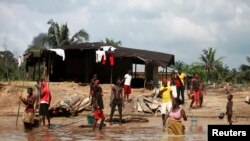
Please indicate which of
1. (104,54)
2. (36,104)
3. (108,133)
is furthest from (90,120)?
(104,54)

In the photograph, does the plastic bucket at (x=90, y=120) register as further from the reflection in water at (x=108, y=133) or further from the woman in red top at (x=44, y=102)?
the woman in red top at (x=44, y=102)

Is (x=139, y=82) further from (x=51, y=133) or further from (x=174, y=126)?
(x=174, y=126)

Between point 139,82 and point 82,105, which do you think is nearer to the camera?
point 82,105

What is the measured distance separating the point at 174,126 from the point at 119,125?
6.21 metres

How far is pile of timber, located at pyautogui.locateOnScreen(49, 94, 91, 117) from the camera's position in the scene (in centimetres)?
2137

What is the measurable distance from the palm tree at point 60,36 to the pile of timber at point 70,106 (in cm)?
2364

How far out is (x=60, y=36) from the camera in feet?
152

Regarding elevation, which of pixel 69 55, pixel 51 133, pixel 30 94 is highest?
pixel 69 55

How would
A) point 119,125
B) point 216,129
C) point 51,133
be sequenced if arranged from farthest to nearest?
point 119,125
point 51,133
point 216,129

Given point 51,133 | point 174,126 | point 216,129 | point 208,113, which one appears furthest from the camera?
point 208,113

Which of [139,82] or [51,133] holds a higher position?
[139,82]

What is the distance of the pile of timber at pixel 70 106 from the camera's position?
70.1 feet

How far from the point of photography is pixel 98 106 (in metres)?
16.0

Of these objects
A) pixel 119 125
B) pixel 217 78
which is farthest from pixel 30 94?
pixel 217 78
